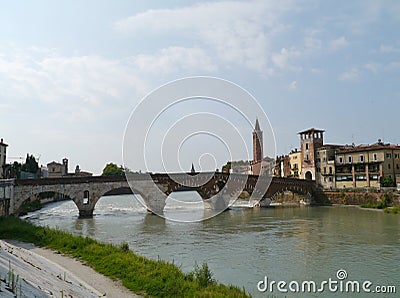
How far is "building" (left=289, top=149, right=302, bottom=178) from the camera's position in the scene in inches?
2334

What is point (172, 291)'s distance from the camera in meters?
9.78

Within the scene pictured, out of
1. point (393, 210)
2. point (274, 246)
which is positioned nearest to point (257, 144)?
point (393, 210)

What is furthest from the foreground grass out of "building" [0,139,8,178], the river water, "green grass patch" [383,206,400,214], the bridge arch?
the bridge arch

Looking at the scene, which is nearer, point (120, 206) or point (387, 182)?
point (387, 182)

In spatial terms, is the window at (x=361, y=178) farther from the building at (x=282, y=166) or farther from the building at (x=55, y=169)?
the building at (x=55, y=169)

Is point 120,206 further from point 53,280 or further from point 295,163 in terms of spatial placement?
point 53,280

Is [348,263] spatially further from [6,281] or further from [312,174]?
[312,174]

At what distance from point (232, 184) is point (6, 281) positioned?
42.4 metres

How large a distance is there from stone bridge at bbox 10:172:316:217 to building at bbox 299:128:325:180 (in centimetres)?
364

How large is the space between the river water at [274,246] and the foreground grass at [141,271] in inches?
76.6

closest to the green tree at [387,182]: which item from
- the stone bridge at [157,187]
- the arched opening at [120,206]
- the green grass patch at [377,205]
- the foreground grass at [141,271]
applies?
the green grass patch at [377,205]

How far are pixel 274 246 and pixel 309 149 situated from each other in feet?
123

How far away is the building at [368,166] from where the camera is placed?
45.4 meters

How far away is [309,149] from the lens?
5472 cm
